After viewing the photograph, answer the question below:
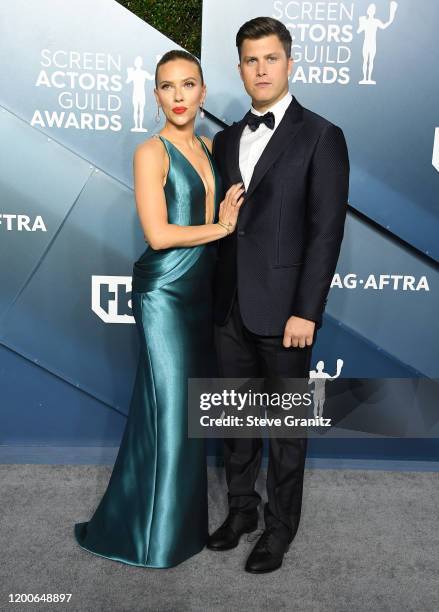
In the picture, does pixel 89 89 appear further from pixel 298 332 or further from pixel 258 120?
pixel 298 332

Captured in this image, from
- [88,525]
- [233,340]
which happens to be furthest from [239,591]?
[233,340]

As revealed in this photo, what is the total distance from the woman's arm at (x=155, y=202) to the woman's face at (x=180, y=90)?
0.10 m

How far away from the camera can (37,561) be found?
2322mm

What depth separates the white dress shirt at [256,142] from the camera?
7.20 feet

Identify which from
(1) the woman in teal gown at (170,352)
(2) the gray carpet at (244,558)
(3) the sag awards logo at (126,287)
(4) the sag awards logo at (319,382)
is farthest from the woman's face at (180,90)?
(2) the gray carpet at (244,558)

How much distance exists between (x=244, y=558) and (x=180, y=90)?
1.52 m

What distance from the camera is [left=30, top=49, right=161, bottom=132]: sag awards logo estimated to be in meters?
2.70

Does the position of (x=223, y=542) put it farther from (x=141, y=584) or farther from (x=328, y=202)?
(x=328, y=202)

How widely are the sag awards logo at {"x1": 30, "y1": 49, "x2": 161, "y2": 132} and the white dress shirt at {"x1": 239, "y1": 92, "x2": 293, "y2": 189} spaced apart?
662 millimetres

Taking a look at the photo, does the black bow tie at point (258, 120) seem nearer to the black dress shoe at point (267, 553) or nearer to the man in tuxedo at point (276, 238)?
the man in tuxedo at point (276, 238)

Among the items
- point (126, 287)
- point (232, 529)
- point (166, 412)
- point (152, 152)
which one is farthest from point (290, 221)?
point (232, 529)

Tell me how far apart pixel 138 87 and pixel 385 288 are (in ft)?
4.12

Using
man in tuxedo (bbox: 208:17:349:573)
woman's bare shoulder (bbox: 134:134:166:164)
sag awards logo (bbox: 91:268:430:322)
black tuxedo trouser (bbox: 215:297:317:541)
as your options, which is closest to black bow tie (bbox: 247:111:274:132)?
man in tuxedo (bbox: 208:17:349:573)

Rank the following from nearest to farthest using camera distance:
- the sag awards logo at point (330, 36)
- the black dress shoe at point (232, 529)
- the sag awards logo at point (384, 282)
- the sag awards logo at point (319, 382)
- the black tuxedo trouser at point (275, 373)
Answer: the black tuxedo trouser at point (275, 373), the black dress shoe at point (232, 529), the sag awards logo at point (330, 36), the sag awards logo at point (384, 282), the sag awards logo at point (319, 382)
